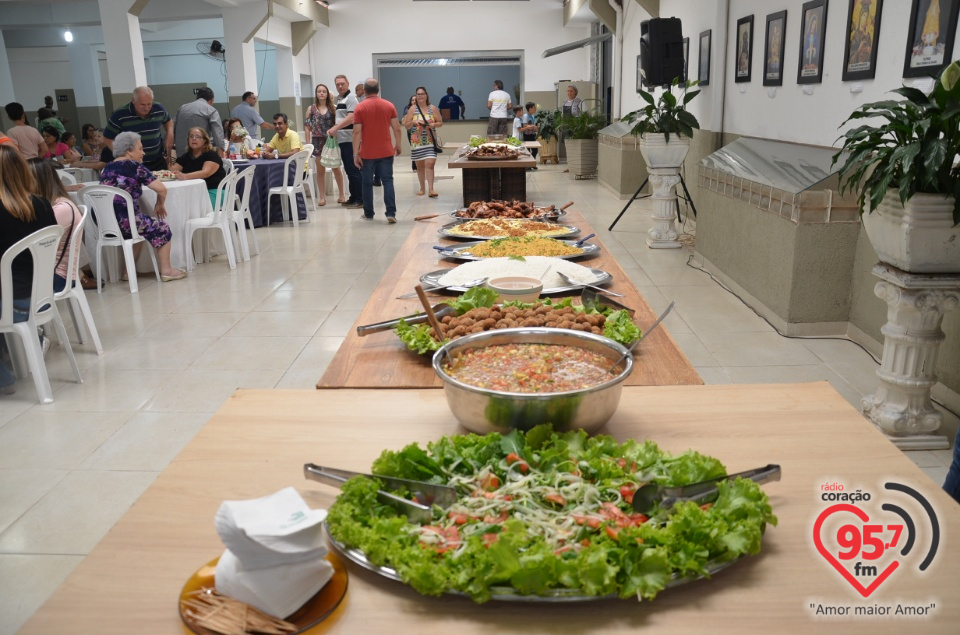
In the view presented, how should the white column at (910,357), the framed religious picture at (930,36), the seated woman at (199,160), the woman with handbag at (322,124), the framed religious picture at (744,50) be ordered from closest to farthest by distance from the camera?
the white column at (910,357) < the framed religious picture at (930,36) < the framed religious picture at (744,50) < the seated woman at (199,160) < the woman with handbag at (322,124)

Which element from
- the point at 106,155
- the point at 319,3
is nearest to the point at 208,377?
the point at 106,155

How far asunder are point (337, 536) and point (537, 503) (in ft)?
0.86

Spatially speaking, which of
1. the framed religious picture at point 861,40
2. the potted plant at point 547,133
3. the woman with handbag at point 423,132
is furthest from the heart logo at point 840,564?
the potted plant at point 547,133

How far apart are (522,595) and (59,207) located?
3.78 m

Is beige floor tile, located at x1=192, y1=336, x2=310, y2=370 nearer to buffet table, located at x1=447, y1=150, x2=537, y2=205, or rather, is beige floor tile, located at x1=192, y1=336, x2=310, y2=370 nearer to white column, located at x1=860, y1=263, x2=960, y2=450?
white column, located at x1=860, y1=263, x2=960, y2=450

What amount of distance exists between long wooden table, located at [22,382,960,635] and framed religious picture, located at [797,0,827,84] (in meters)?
3.90

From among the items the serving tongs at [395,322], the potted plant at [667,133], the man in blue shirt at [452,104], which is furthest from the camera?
the man in blue shirt at [452,104]

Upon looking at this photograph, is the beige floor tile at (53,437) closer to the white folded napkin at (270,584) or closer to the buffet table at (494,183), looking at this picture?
the white folded napkin at (270,584)

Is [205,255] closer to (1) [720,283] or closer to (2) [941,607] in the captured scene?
(1) [720,283]

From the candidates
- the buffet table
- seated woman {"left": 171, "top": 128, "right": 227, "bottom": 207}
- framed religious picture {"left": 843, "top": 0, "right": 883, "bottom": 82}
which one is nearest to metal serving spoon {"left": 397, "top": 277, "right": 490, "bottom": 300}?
framed religious picture {"left": 843, "top": 0, "right": 883, "bottom": 82}

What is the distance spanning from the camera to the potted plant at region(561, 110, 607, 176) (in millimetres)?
11789

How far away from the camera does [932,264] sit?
2.77 m

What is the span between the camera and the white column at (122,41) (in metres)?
9.16

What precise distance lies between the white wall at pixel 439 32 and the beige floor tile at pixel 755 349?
1340 cm
